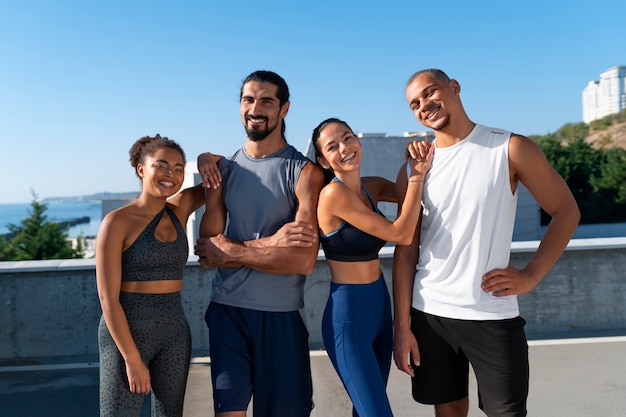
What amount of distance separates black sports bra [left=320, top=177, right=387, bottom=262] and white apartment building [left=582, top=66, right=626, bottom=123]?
12862cm

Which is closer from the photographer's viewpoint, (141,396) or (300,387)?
(141,396)

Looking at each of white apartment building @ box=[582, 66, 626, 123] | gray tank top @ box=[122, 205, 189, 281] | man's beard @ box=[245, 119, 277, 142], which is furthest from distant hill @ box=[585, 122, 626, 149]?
gray tank top @ box=[122, 205, 189, 281]

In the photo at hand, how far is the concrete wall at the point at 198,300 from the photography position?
480cm

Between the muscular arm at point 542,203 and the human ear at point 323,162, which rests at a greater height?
the human ear at point 323,162

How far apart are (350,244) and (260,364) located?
2.36 ft

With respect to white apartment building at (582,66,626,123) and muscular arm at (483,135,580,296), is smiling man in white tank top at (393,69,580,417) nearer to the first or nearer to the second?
muscular arm at (483,135,580,296)

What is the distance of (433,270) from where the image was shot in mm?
2373

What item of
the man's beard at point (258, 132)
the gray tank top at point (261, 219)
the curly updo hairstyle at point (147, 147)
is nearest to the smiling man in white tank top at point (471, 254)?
the gray tank top at point (261, 219)

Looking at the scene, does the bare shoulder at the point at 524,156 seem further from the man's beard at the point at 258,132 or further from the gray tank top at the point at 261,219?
the man's beard at the point at 258,132

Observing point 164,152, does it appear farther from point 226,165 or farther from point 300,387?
point 300,387

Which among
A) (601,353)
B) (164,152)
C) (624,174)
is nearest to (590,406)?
(601,353)

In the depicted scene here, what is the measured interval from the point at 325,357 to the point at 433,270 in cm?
261

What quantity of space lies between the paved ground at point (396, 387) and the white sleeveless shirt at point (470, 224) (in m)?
1.61

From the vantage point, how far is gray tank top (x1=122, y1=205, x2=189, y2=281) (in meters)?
2.29
